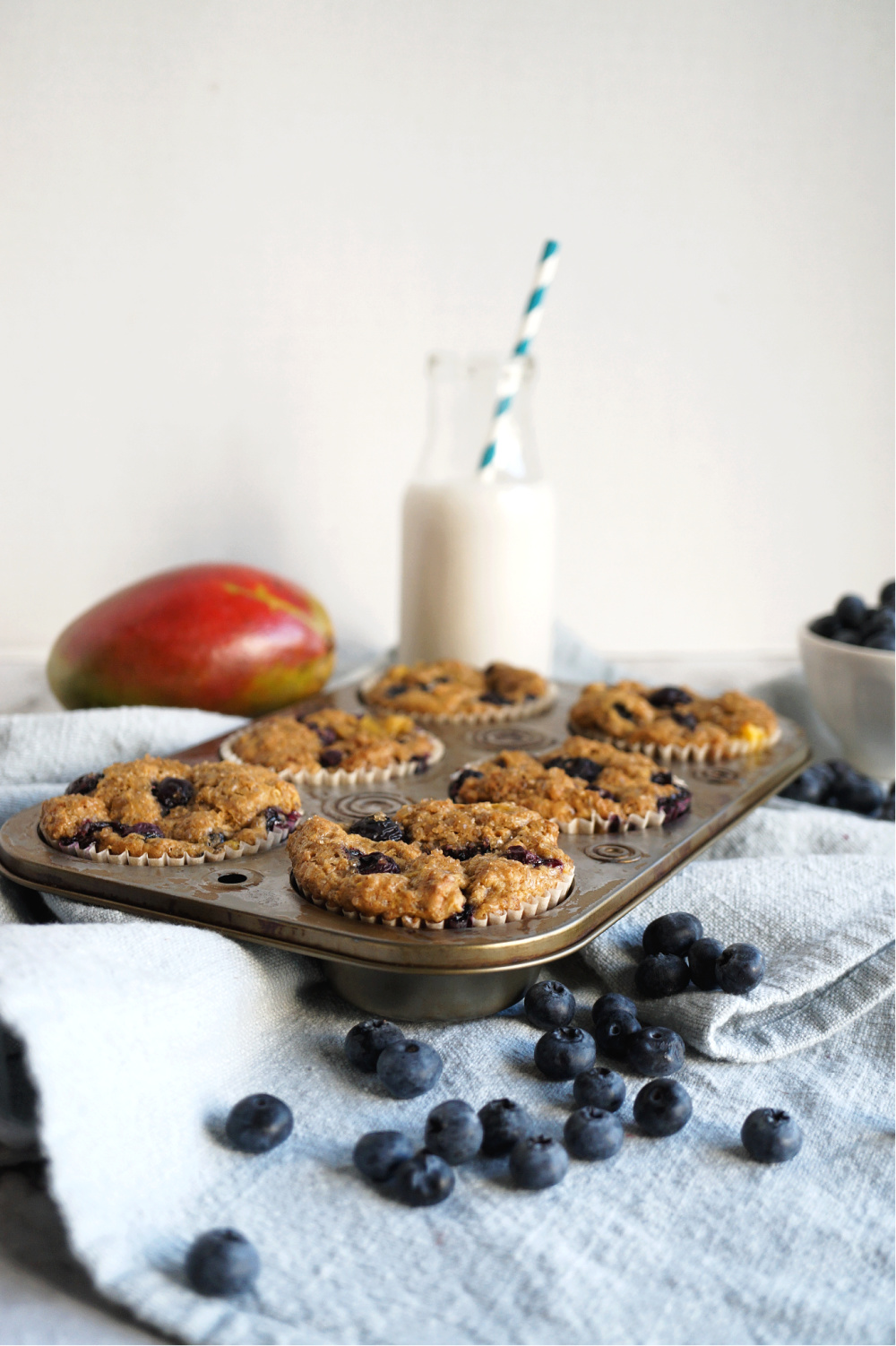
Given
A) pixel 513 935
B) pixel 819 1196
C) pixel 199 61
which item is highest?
pixel 199 61

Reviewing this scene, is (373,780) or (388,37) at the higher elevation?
(388,37)

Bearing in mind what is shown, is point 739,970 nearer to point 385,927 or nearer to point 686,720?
point 385,927

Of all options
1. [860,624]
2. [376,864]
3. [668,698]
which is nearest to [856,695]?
[860,624]

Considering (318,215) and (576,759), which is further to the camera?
(318,215)

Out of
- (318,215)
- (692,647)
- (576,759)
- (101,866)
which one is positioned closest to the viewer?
(101,866)

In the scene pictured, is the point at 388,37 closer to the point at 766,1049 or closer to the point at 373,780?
the point at 373,780

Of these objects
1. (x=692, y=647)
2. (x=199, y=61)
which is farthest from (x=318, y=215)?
(x=692, y=647)

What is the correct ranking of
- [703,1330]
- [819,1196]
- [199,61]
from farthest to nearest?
[199,61], [819,1196], [703,1330]

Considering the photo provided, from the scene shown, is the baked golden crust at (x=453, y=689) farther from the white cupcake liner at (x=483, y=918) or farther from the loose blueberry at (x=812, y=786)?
the white cupcake liner at (x=483, y=918)
